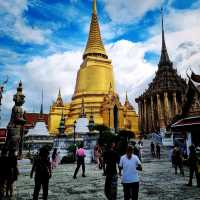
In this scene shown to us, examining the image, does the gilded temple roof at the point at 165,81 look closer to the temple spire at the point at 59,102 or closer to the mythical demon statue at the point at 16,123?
the temple spire at the point at 59,102

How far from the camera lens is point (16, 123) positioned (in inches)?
674

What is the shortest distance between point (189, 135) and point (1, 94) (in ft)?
72.3

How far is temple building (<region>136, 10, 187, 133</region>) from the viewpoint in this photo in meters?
45.4

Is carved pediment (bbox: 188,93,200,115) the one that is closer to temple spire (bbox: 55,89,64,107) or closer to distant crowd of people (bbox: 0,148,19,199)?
distant crowd of people (bbox: 0,148,19,199)

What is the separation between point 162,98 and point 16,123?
110ft

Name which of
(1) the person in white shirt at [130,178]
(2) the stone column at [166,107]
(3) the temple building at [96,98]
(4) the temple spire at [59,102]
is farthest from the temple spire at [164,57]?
(1) the person in white shirt at [130,178]

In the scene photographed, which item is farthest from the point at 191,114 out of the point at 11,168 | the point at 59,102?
the point at 59,102

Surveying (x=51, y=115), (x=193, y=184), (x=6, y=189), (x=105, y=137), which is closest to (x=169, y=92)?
(x=51, y=115)

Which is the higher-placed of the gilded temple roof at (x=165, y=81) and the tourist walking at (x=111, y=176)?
the gilded temple roof at (x=165, y=81)

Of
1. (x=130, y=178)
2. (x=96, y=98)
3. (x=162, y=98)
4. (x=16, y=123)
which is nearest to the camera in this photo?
(x=130, y=178)

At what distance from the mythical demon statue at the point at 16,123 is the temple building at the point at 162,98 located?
94.0 ft

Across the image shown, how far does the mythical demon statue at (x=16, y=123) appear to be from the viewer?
16150mm

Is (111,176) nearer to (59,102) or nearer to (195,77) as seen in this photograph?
(195,77)

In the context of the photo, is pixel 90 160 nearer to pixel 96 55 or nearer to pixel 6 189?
pixel 6 189
